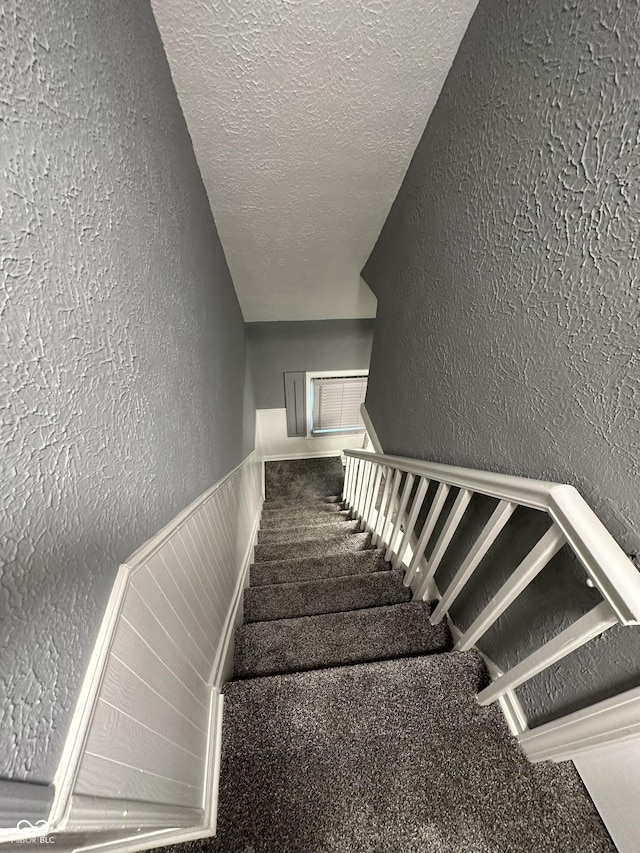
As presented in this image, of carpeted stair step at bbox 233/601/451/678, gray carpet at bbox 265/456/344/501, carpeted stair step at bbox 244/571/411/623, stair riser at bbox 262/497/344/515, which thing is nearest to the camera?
carpeted stair step at bbox 233/601/451/678

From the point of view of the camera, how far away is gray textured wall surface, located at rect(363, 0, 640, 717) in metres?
0.49

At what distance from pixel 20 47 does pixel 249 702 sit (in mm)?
1513

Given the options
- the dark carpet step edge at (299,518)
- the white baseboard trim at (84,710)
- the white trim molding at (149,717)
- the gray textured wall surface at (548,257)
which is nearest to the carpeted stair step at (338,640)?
the white trim molding at (149,717)

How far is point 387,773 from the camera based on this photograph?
33.4 inches

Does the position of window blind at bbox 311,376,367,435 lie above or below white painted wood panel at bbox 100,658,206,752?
above

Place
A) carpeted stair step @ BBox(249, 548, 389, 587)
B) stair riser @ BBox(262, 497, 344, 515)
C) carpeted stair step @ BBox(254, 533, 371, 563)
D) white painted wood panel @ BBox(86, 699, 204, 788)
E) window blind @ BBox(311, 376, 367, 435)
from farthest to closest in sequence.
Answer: window blind @ BBox(311, 376, 367, 435), stair riser @ BBox(262, 497, 344, 515), carpeted stair step @ BBox(254, 533, 371, 563), carpeted stair step @ BBox(249, 548, 389, 587), white painted wood panel @ BBox(86, 699, 204, 788)

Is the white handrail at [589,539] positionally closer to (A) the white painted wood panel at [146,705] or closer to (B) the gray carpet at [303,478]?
(A) the white painted wood panel at [146,705]

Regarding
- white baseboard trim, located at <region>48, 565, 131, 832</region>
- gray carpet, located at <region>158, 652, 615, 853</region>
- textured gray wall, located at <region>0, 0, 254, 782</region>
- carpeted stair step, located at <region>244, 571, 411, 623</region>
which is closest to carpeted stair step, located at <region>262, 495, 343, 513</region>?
carpeted stair step, located at <region>244, 571, 411, 623</region>

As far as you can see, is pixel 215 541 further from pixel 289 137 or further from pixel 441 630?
pixel 289 137

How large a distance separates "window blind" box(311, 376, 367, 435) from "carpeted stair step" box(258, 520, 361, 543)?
5.17 feet

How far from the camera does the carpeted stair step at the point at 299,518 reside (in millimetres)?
2949

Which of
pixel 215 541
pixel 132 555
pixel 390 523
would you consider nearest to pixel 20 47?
pixel 132 555

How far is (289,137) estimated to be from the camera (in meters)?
1.01

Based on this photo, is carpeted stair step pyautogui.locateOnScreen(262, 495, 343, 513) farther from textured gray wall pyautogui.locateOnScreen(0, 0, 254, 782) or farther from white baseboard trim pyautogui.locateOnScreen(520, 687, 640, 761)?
textured gray wall pyautogui.locateOnScreen(0, 0, 254, 782)
